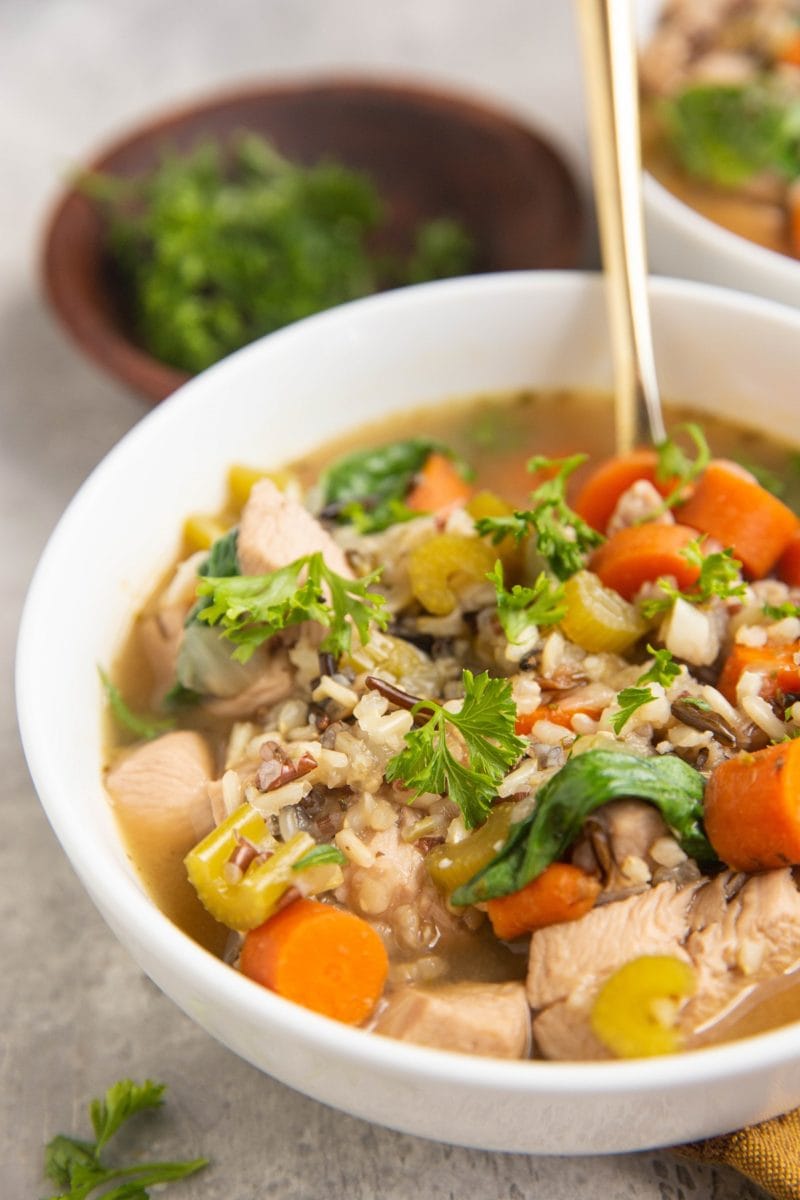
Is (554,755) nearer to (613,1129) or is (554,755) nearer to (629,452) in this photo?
(613,1129)

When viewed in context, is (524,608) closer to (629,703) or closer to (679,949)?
(629,703)

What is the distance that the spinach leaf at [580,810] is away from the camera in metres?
2.16

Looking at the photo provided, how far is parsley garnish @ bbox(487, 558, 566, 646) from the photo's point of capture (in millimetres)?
2533

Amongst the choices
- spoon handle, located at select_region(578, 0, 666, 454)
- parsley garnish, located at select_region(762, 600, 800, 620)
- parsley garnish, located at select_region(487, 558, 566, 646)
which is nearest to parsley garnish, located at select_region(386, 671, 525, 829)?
parsley garnish, located at select_region(487, 558, 566, 646)

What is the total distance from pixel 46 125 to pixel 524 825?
4.13 m

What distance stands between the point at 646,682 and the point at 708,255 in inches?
58.7

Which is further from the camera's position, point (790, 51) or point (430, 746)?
point (790, 51)

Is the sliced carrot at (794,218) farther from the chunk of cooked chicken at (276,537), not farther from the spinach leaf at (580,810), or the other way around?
the spinach leaf at (580,810)

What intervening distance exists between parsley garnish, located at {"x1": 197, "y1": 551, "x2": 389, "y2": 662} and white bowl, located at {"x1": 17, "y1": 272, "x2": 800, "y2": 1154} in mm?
351

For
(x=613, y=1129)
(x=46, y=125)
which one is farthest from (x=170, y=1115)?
(x=46, y=125)

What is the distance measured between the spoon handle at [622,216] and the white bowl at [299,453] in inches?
3.0

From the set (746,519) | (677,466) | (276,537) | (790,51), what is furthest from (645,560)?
(790,51)

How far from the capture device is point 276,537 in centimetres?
271

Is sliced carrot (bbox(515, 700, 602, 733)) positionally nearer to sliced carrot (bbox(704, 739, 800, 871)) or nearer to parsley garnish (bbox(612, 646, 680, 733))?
parsley garnish (bbox(612, 646, 680, 733))
